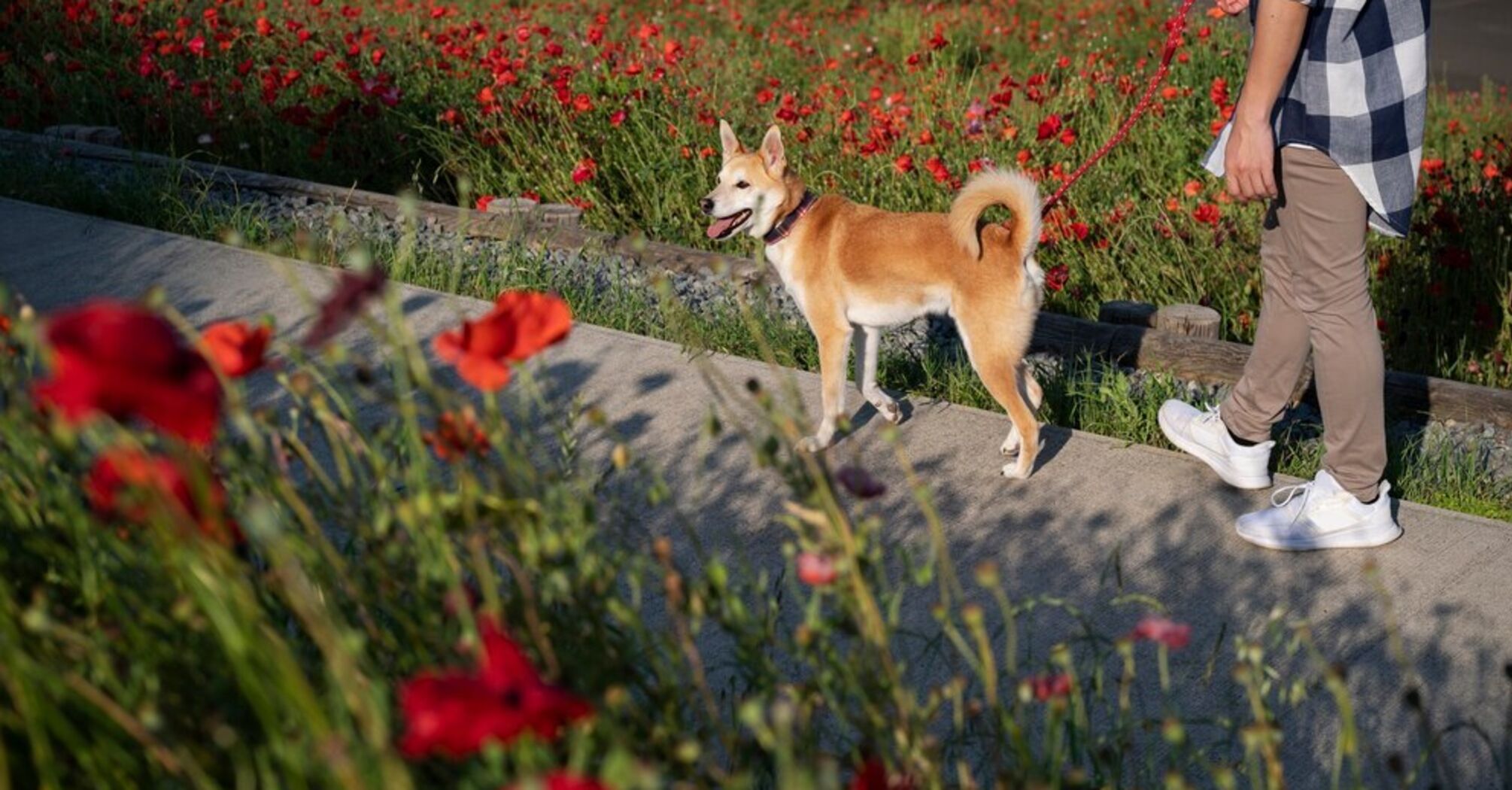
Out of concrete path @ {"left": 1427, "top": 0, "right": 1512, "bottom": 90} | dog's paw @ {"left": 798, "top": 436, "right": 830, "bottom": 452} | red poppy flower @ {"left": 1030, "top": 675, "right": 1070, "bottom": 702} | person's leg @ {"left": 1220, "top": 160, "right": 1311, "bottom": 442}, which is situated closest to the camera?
red poppy flower @ {"left": 1030, "top": 675, "right": 1070, "bottom": 702}

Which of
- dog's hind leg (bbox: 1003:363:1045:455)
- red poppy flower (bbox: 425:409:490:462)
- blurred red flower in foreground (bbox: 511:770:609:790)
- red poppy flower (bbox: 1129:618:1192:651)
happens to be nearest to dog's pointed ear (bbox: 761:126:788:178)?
dog's hind leg (bbox: 1003:363:1045:455)

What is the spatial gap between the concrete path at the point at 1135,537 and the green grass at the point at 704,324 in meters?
0.21

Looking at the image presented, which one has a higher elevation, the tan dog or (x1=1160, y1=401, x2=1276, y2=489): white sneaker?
the tan dog

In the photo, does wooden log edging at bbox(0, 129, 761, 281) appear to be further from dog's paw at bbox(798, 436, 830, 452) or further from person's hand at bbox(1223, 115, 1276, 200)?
person's hand at bbox(1223, 115, 1276, 200)

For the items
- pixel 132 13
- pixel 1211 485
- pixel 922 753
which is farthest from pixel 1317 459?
pixel 132 13

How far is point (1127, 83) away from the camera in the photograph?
820 centimetres

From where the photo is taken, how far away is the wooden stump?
5.74 meters

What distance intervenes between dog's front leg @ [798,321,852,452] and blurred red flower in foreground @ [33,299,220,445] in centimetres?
349

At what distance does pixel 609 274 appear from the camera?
6.90m

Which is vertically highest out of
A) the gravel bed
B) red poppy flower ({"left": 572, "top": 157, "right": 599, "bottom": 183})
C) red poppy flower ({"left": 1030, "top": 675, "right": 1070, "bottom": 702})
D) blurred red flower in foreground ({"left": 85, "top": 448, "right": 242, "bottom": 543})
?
blurred red flower in foreground ({"left": 85, "top": 448, "right": 242, "bottom": 543})

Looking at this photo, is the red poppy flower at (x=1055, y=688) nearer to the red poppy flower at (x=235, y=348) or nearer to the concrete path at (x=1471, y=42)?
the red poppy flower at (x=235, y=348)

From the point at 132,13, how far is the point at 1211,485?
29.1 ft

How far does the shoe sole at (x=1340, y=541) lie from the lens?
4.22 metres

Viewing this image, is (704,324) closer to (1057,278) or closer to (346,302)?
(1057,278)
